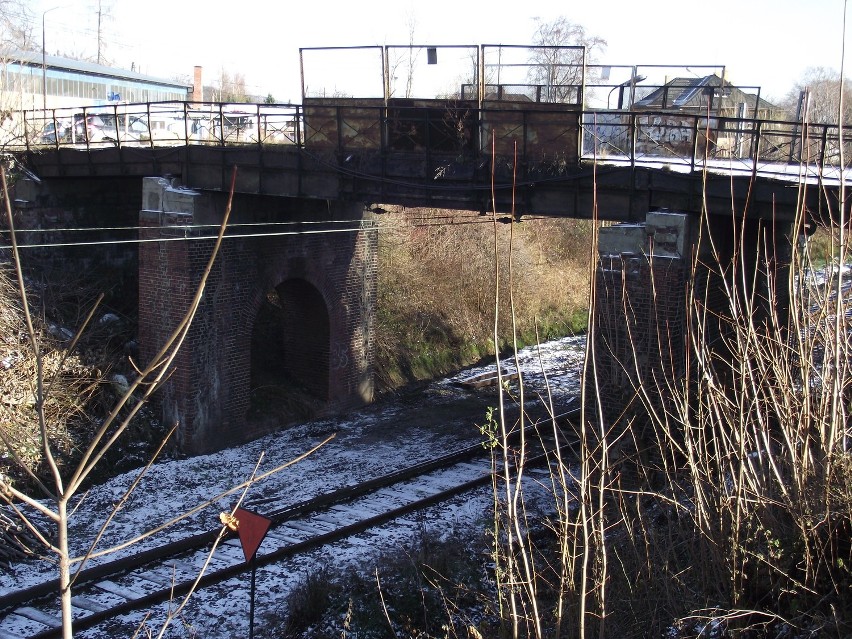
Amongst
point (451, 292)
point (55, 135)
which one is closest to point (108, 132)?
point (55, 135)

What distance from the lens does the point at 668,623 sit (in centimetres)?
559

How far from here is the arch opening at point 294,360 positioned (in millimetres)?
16664

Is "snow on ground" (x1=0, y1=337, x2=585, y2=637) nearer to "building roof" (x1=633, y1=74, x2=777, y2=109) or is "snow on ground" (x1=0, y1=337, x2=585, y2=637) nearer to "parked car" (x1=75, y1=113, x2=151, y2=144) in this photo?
"parked car" (x1=75, y1=113, x2=151, y2=144)

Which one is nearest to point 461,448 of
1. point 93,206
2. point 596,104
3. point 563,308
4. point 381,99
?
point 381,99

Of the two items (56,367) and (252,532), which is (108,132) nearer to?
(56,367)

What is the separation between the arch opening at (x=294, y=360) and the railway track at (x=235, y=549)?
403 cm

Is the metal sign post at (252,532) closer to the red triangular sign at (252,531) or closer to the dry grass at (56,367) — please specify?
the red triangular sign at (252,531)

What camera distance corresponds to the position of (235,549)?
10547 millimetres

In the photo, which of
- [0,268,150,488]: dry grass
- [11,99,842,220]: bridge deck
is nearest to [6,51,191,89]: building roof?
[0,268,150,488]: dry grass

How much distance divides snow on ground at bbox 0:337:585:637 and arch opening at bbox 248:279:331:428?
509 millimetres

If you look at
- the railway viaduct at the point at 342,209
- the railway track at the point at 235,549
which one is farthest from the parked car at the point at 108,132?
the railway track at the point at 235,549

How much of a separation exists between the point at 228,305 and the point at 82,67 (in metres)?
34.2

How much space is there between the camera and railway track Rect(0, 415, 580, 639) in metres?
8.80

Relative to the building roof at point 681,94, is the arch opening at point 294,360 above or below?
below
